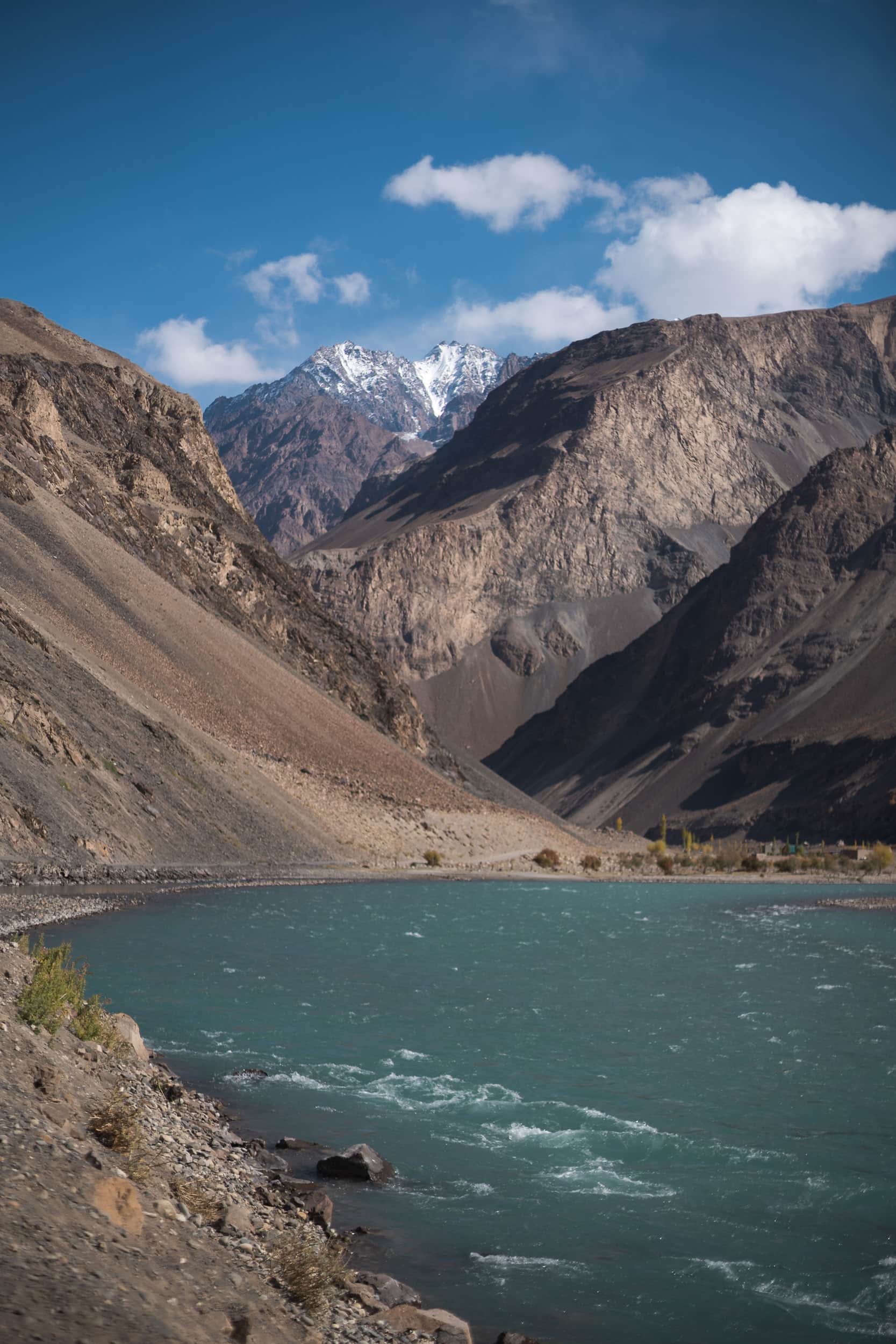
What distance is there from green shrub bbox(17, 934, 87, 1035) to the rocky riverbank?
212 mm

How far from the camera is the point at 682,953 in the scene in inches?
1594

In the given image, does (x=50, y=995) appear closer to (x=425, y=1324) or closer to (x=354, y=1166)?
(x=354, y=1166)

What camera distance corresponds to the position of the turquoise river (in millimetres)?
12086

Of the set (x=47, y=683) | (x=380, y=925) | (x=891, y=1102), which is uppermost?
(x=47, y=683)

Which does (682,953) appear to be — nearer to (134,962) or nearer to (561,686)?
(134,962)

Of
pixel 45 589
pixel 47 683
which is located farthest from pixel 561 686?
pixel 47 683

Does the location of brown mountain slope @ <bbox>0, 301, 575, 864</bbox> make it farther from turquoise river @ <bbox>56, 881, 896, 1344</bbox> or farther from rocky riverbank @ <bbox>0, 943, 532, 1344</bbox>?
rocky riverbank @ <bbox>0, 943, 532, 1344</bbox>

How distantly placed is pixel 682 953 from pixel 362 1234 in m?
29.6

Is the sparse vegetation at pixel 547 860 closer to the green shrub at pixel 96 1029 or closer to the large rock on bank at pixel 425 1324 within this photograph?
the green shrub at pixel 96 1029

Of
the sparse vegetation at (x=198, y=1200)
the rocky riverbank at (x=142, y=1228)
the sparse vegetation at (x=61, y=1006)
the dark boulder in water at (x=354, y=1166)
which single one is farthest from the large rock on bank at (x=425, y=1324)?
the sparse vegetation at (x=61, y=1006)

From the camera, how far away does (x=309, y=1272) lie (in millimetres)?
9375

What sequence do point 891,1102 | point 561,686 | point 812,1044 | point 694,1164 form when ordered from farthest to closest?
point 561,686, point 812,1044, point 891,1102, point 694,1164

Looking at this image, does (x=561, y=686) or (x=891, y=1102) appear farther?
(x=561, y=686)

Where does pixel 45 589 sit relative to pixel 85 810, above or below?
above
